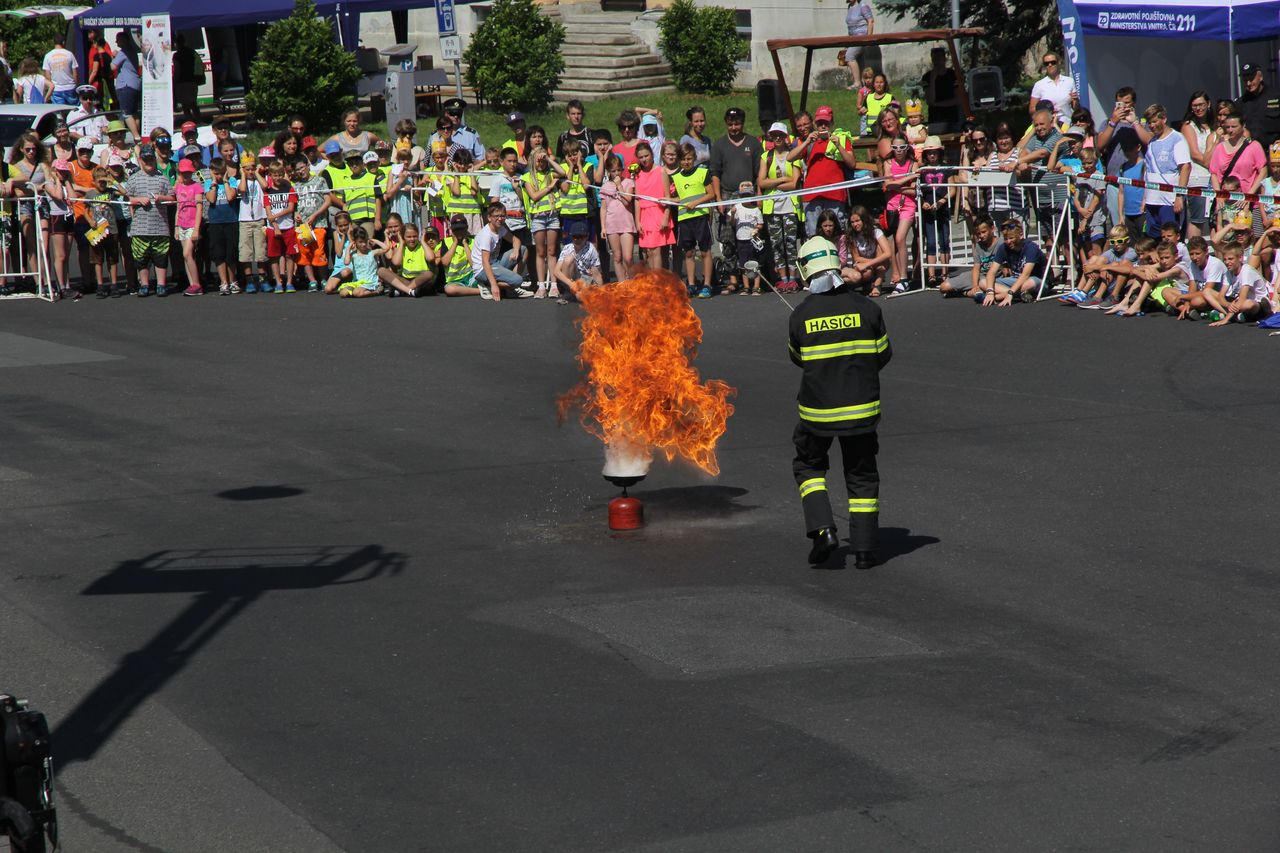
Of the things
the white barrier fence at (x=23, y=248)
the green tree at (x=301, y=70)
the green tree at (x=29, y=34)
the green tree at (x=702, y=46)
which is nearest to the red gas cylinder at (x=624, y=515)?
the white barrier fence at (x=23, y=248)

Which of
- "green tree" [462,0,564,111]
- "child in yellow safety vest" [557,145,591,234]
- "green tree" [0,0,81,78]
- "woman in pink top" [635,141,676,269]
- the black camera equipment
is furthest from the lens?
"green tree" [0,0,81,78]

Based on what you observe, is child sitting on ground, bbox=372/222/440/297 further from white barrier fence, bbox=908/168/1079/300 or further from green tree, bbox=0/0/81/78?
green tree, bbox=0/0/81/78

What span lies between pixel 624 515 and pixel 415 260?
10.9 m

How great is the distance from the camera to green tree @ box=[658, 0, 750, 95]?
3453 cm

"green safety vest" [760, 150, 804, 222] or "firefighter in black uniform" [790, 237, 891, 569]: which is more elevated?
"green safety vest" [760, 150, 804, 222]

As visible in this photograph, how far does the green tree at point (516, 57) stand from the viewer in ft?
113

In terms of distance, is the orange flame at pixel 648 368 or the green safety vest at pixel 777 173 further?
the green safety vest at pixel 777 173

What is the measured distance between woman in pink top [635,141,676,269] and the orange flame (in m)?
8.67

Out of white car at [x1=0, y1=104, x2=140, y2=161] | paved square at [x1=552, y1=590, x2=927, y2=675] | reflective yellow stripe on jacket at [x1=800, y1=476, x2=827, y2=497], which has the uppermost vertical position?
white car at [x1=0, y1=104, x2=140, y2=161]

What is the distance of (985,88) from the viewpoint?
885 inches

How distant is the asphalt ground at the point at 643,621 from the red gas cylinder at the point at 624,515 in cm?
18

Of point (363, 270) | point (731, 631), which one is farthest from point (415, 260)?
point (731, 631)

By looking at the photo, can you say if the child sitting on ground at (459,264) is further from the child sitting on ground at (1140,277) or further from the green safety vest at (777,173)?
the child sitting on ground at (1140,277)

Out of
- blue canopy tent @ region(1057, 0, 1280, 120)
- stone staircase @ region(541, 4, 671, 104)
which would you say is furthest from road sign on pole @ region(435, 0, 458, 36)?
stone staircase @ region(541, 4, 671, 104)
